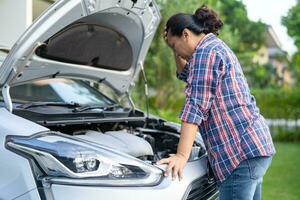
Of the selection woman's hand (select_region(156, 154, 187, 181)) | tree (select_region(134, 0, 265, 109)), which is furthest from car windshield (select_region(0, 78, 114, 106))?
tree (select_region(134, 0, 265, 109))

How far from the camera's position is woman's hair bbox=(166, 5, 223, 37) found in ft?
9.80

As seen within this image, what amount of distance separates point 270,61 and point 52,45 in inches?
1851

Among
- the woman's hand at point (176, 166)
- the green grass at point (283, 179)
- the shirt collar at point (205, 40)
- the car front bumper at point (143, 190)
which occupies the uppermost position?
the shirt collar at point (205, 40)

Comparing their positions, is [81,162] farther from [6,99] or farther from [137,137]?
[137,137]

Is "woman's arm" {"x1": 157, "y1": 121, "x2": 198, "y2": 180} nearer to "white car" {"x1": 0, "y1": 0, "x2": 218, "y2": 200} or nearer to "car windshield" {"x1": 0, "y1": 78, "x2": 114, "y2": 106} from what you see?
"white car" {"x1": 0, "y1": 0, "x2": 218, "y2": 200}

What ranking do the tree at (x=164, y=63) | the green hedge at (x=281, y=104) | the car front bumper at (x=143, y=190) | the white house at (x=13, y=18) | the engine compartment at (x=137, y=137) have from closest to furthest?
the car front bumper at (x=143, y=190) < the engine compartment at (x=137, y=137) < the white house at (x=13, y=18) < the tree at (x=164, y=63) < the green hedge at (x=281, y=104)

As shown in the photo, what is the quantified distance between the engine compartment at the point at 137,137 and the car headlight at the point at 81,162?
25 centimetres

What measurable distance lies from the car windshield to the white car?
1 cm

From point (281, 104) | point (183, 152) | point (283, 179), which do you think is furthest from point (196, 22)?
point (281, 104)

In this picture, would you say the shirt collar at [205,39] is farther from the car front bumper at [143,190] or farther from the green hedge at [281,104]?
the green hedge at [281,104]

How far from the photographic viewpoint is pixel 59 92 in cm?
446

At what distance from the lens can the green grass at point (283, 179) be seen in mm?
6281

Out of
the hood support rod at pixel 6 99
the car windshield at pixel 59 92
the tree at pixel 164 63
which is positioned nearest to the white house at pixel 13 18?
the car windshield at pixel 59 92

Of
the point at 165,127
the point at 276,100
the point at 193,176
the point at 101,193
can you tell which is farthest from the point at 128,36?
the point at 276,100
